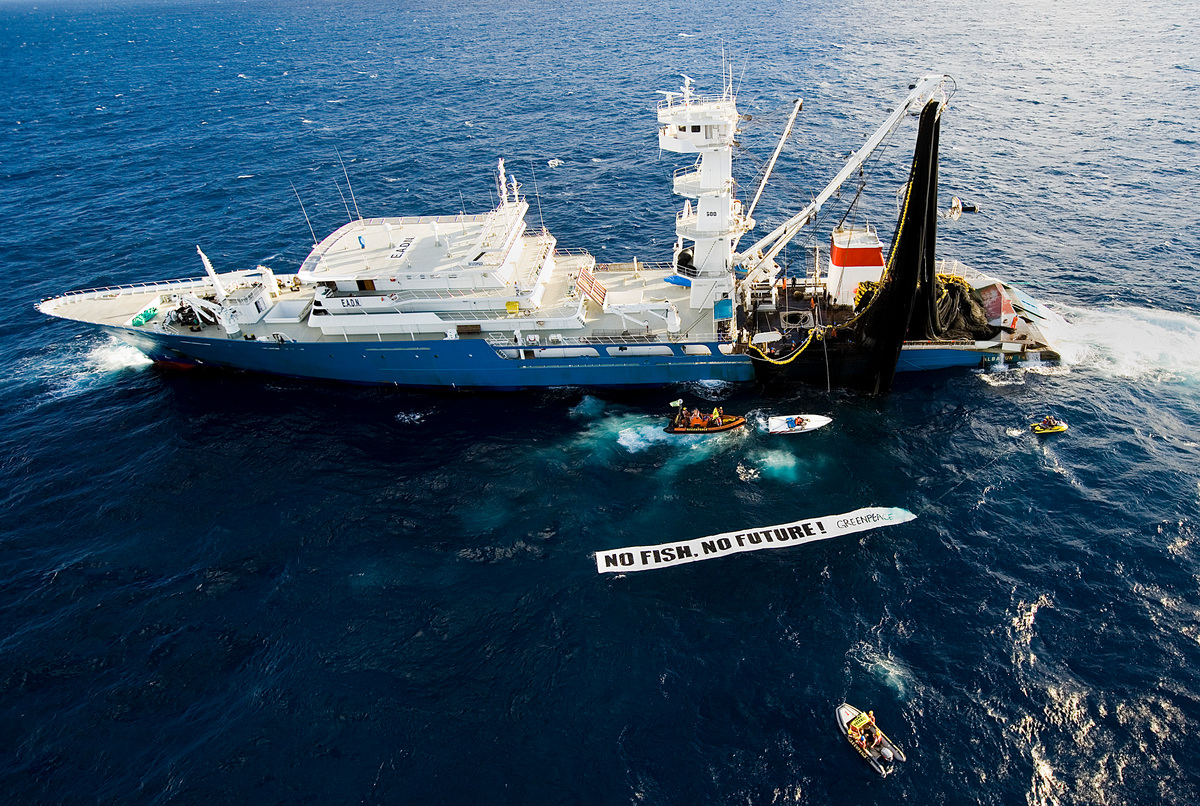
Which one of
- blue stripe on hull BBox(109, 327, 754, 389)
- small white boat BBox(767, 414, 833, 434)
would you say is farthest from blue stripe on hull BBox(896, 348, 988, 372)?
blue stripe on hull BBox(109, 327, 754, 389)

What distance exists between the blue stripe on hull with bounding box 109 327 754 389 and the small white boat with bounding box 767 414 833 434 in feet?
21.5

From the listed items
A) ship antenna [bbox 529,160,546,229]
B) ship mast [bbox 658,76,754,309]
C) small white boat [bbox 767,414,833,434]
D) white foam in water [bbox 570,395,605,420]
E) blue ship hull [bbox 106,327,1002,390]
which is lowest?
small white boat [bbox 767,414,833,434]

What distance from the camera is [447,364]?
55.9 metres

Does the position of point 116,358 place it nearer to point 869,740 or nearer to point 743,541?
point 743,541

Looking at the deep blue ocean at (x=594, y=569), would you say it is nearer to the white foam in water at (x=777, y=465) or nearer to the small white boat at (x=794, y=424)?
the white foam in water at (x=777, y=465)

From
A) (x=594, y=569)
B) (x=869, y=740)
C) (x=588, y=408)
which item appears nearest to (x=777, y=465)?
(x=594, y=569)

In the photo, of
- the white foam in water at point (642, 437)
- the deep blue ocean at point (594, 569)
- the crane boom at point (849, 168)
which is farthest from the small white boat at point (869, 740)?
the crane boom at point (849, 168)

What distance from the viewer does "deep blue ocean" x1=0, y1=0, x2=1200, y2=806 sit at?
3097cm

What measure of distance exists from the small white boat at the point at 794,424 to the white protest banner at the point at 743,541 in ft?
28.4

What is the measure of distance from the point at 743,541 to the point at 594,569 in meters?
9.19

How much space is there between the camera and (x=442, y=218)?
6044 centimetres

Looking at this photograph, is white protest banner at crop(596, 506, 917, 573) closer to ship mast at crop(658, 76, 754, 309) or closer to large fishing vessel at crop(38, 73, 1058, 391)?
large fishing vessel at crop(38, 73, 1058, 391)

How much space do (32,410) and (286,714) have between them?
133ft

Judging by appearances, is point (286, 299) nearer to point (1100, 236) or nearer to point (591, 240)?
point (591, 240)
